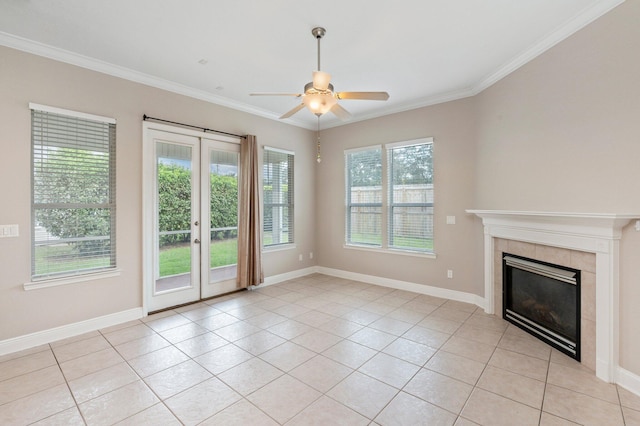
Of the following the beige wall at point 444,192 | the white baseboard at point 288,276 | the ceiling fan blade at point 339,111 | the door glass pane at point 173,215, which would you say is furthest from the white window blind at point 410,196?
the door glass pane at point 173,215

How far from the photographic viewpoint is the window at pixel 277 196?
17.7 feet

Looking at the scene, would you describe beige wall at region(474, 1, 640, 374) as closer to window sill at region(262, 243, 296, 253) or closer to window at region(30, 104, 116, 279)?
window sill at region(262, 243, 296, 253)

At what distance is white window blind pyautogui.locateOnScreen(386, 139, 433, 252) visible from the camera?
4.77 meters

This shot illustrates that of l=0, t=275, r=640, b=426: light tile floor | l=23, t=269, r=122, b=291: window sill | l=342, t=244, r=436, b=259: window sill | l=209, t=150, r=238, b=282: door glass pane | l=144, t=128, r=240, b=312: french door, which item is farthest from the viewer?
l=342, t=244, r=436, b=259: window sill

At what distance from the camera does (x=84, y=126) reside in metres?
3.35

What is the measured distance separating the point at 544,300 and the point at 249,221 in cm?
410

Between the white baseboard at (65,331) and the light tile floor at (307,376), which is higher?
the white baseboard at (65,331)

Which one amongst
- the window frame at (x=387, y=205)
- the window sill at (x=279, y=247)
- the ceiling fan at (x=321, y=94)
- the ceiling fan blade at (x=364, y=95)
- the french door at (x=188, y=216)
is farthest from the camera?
the window sill at (x=279, y=247)

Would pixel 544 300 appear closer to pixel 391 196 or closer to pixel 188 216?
pixel 391 196

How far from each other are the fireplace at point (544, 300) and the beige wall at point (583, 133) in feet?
1.45

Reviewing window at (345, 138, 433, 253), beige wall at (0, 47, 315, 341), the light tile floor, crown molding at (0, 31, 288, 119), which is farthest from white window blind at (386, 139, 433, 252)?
beige wall at (0, 47, 315, 341)

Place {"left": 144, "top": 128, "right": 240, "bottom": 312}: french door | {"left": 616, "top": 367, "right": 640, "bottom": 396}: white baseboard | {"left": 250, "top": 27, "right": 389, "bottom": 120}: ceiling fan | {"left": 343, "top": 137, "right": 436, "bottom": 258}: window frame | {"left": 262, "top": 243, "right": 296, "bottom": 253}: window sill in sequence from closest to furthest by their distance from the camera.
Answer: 1. {"left": 616, "top": 367, "right": 640, "bottom": 396}: white baseboard
2. {"left": 250, "top": 27, "right": 389, "bottom": 120}: ceiling fan
3. {"left": 144, "top": 128, "right": 240, "bottom": 312}: french door
4. {"left": 343, "top": 137, "right": 436, "bottom": 258}: window frame
5. {"left": 262, "top": 243, "right": 296, "bottom": 253}: window sill

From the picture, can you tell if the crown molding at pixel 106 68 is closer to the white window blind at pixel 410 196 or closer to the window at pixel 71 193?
the window at pixel 71 193

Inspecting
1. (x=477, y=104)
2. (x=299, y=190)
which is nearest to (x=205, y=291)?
(x=299, y=190)
